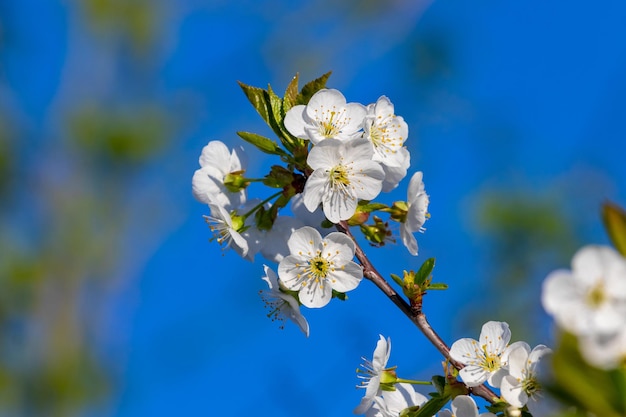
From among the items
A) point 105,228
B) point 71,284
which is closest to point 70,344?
point 71,284

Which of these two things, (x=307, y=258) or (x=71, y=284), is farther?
(x=71, y=284)

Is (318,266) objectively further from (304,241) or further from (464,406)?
(464,406)

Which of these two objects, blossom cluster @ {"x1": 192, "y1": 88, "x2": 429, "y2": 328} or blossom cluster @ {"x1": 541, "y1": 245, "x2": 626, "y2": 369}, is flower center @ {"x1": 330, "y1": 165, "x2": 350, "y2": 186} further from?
blossom cluster @ {"x1": 541, "y1": 245, "x2": 626, "y2": 369}

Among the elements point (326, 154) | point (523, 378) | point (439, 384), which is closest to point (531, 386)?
point (523, 378)

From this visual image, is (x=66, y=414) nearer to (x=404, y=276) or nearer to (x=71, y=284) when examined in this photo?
(x=71, y=284)

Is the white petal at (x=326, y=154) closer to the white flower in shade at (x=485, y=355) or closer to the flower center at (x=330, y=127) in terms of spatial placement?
the flower center at (x=330, y=127)

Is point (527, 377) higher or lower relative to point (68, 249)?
lower

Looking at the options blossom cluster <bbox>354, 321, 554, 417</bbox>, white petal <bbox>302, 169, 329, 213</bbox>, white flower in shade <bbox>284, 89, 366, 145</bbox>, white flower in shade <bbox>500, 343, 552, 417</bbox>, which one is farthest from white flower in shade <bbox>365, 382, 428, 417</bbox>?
white flower in shade <bbox>284, 89, 366, 145</bbox>
